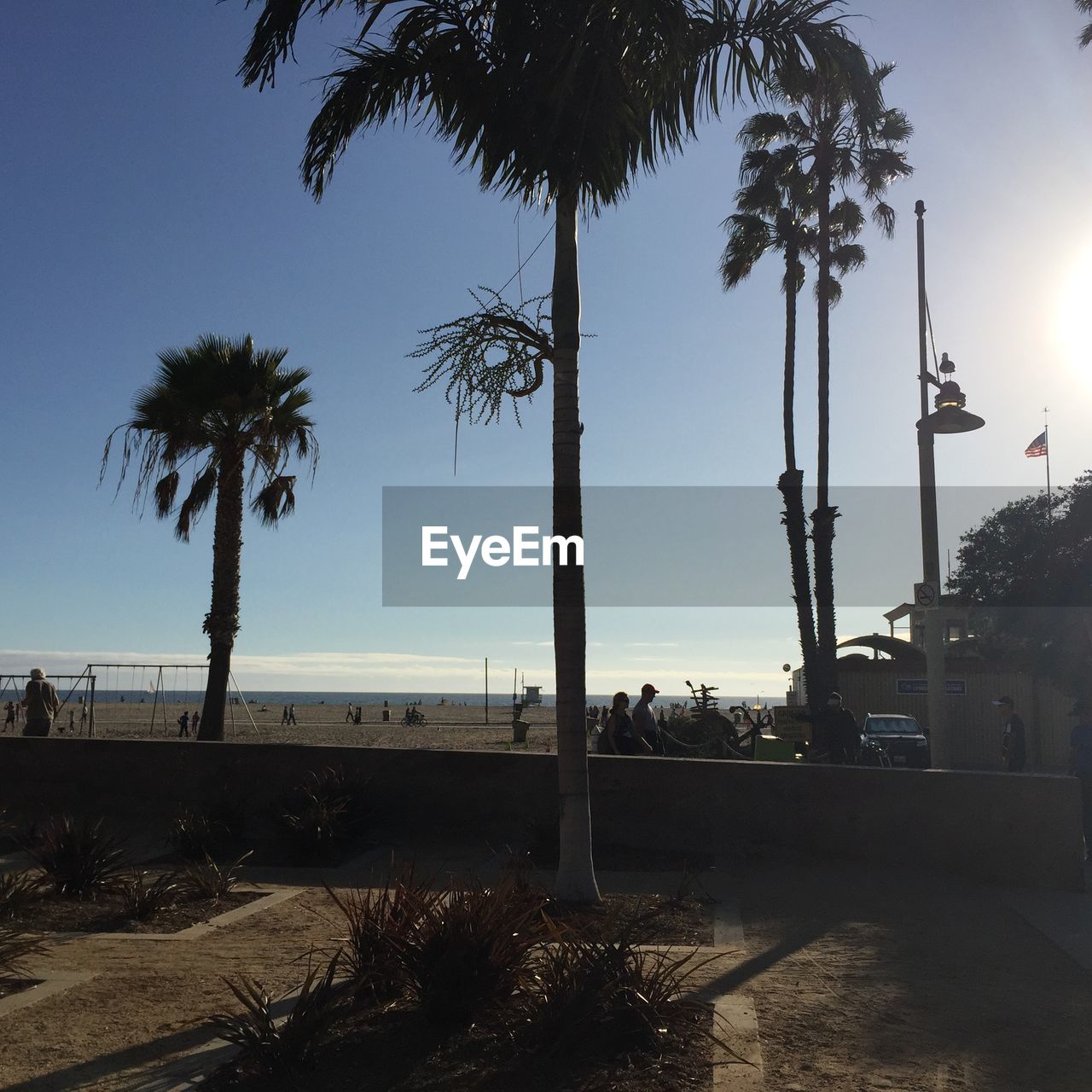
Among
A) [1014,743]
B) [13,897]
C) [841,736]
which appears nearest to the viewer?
[13,897]

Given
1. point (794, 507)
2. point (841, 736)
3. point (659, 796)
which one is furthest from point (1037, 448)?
point (659, 796)

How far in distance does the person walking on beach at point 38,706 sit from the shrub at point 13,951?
32.3ft

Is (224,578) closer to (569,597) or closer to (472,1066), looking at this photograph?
(569,597)

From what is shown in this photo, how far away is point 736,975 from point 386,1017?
2075mm

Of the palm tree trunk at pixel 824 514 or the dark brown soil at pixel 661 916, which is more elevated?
the palm tree trunk at pixel 824 514

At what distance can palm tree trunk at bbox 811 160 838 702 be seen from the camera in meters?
25.0

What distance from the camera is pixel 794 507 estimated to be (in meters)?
27.1

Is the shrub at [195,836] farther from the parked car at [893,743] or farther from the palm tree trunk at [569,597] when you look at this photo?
the parked car at [893,743]

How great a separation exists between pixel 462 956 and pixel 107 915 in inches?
151

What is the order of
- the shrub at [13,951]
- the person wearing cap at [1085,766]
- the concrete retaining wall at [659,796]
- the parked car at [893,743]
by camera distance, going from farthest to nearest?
the parked car at [893,743] → the person wearing cap at [1085,766] → the concrete retaining wall at [659,796] → the shrub at [13,951]

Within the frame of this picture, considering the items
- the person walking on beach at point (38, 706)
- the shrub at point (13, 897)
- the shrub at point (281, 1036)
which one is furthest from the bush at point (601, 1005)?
the person walking on beach at point (38, 706)

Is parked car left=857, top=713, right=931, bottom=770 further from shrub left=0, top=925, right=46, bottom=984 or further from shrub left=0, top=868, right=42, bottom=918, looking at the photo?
shrub left=0, top=925, right=46, bottom=984

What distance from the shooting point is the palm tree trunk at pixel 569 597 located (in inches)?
279

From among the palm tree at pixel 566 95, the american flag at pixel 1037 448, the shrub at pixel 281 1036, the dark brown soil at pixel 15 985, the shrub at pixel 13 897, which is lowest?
the dark brown soil at pixel 15 985
